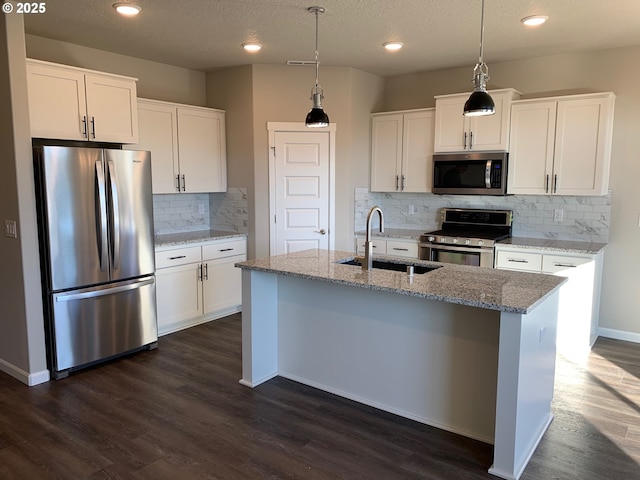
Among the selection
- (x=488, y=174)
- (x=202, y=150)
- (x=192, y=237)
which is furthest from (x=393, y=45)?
(x=192, y=237)

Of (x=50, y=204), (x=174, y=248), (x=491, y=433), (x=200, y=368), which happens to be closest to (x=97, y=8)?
(x=50, y=204)

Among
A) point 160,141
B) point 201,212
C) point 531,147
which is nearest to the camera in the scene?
point 531,147

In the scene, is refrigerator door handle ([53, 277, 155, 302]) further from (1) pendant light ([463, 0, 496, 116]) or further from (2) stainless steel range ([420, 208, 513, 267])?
(1) pendant light ([463, 0, 496, 116])

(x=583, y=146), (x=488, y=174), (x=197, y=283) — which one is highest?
(x=583, y=146)

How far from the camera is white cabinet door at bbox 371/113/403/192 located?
5461 millimetres

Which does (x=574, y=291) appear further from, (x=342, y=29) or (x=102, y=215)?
(x=102, y=215)

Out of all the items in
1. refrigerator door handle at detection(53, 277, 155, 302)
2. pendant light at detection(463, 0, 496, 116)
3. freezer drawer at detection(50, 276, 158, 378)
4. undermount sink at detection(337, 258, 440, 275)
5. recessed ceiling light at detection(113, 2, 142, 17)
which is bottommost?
freezer drawer at detection(50, 276, 158, 378)

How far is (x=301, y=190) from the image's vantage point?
5.29 metres

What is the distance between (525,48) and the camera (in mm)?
Result: 4496

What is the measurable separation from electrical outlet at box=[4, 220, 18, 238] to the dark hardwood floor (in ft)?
3.60

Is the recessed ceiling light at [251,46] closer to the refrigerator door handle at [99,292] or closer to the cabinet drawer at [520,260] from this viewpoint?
the refrigerator door handle at [99,292]

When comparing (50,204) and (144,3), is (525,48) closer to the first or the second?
(144,3)

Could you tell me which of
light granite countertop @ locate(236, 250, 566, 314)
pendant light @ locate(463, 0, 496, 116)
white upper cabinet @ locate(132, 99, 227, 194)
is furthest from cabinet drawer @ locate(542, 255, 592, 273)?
white upper cabinet @ locate(132, 99, 227, 194)

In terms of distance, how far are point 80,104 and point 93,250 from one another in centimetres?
124
